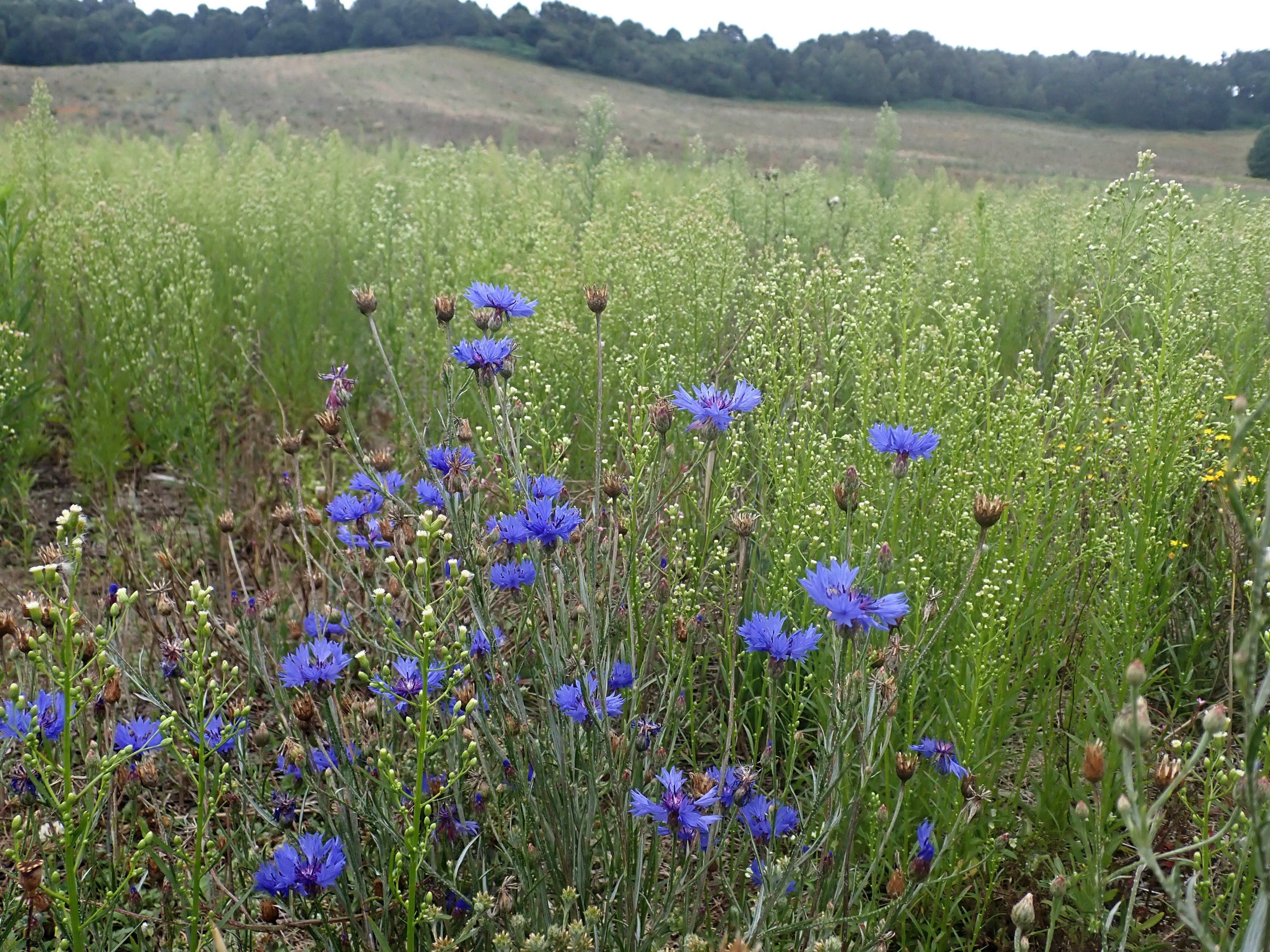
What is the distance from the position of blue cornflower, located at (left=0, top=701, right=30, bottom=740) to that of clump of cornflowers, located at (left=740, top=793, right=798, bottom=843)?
1.14 metres

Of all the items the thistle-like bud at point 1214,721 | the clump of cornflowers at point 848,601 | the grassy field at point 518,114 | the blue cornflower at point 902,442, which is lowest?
the clump of cornflowers at point 848,601

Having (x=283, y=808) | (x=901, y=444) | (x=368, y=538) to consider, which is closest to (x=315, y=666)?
(x=283, y=808)

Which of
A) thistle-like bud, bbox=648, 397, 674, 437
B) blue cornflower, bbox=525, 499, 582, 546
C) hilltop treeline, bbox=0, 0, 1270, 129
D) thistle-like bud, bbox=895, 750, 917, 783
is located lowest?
thistle-like bud, bbox=895, 750, 917, 783

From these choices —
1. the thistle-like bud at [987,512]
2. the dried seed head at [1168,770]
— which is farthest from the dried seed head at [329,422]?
the dried seed head at [1168,770]

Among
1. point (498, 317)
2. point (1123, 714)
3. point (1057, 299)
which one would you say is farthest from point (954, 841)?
point (1057, 299)

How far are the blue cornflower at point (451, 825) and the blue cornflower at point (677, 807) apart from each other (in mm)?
387

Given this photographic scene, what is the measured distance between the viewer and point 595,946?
1.27 metres

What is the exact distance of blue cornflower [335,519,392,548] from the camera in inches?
73.6

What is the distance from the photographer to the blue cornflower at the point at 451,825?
1.56 meters

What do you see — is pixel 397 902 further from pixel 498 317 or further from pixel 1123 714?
pixel 1123 714

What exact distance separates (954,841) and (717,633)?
78cm

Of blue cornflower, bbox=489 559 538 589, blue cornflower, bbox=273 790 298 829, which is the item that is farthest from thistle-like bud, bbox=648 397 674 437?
blue cornflower, bbox=273 790 298 829

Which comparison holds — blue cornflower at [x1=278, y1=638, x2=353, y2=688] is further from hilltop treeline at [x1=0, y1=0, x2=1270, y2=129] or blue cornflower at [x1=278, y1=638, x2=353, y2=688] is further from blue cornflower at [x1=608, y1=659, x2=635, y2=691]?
hilltop treeline at [x1=0, y1=0, x2=1270, y2=129]

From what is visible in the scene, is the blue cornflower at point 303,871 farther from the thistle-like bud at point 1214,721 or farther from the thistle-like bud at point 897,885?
the thistle-like bud at point 1214,721
